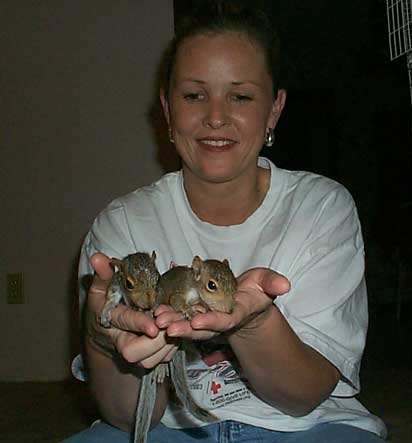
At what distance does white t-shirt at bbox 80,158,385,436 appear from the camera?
1.23m

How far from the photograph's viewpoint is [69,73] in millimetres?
2680

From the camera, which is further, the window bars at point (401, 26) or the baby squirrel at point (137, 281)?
the window bars at point (401, 26)

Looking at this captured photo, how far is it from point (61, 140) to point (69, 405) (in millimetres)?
993

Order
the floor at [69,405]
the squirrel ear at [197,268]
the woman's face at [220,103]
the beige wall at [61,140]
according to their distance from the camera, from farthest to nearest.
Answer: the beige wall at [61,140] → the floor at [69,405] → the woman's face at [220,103] → the squirrel ear at [197,268]

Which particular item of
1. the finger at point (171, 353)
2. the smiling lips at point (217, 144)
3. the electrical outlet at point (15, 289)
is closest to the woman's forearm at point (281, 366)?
the finger at point (171, 353)

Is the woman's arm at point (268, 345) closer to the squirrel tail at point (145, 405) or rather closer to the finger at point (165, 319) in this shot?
the finger at point (165, 319)

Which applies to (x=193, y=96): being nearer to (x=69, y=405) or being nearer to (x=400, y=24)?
(x=400, y=24)

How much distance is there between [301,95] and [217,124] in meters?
5.05

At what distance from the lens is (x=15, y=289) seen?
2.75 metres

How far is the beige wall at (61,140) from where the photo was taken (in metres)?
2.62

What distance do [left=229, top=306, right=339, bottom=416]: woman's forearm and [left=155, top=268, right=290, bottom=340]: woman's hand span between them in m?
0.04

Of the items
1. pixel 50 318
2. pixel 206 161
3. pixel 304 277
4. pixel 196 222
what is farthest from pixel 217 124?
pixel 50 318

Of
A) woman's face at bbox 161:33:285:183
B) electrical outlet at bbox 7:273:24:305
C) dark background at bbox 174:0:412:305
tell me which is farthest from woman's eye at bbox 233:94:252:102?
dark background at bbox 174:0:412:305

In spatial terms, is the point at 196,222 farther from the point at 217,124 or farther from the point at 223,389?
the point at 223,389
